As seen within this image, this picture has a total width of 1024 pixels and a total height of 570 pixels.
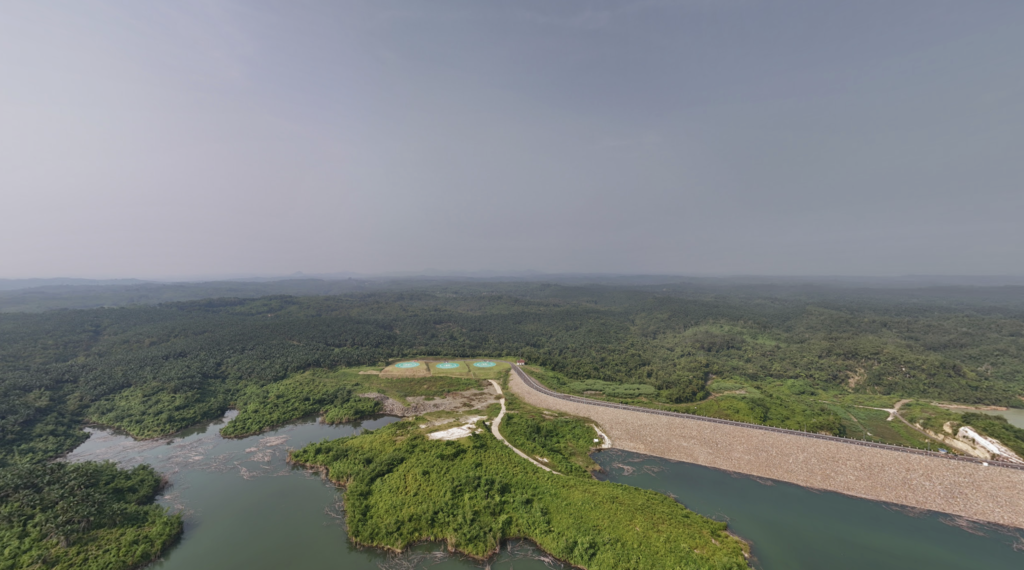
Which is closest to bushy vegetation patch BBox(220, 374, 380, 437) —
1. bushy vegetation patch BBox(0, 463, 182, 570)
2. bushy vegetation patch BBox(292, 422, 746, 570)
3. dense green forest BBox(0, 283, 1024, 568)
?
dense green forest BBox(0, 283, 1024, 568)

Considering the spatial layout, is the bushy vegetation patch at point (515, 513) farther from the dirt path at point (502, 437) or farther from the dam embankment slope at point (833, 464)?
the dam embankment slope at point (833, 464)

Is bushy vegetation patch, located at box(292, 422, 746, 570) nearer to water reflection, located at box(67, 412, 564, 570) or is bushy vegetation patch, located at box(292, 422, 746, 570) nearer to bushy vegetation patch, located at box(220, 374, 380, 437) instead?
water reflection, located at box(67, 412, 564, 570)

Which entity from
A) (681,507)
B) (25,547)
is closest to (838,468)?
(681,507)

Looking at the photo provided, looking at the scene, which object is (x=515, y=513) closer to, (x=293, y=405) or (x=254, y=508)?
(x=254, y=508)

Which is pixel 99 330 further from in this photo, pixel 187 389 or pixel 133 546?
pixel 133 546

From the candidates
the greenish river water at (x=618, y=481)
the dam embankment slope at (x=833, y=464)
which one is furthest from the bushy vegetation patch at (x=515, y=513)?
the dam embankment slope at (x=833, y=464)

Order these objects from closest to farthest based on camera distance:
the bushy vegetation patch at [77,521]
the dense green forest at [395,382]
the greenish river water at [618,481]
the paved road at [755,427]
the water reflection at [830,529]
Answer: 1. the bushy vegetation patch at [77,521]
2. the greenish river water at [618,481]
3. the water reflection at [830,529]
4. the paved road at [755,427]
5. the dense green forest at [395,382]
